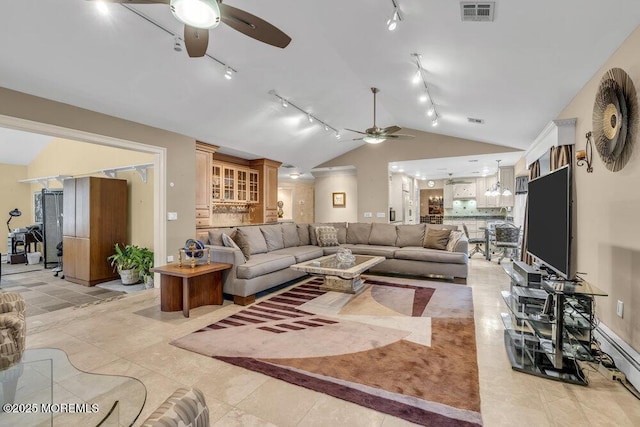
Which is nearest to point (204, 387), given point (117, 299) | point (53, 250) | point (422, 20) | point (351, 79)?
point (117, 299)

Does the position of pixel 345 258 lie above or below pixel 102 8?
below

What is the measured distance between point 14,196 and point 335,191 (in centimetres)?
878

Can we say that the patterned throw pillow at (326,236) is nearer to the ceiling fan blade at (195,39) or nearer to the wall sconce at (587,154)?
the wall sconce at (587,154)

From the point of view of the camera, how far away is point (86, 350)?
8.74ft

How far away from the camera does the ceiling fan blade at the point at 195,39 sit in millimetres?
2154

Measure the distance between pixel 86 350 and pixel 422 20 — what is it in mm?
4328

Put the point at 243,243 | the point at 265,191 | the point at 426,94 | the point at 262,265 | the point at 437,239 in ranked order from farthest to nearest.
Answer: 1. the point at 265,191
2. the point at 437,239
3. the point at 426,94
4. the point at 243,243
5. the point at 262,265

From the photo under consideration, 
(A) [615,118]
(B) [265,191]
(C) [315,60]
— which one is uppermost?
(C) [315,60]

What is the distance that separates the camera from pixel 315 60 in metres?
4.10

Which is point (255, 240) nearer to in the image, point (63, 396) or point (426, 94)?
point (63, 396)

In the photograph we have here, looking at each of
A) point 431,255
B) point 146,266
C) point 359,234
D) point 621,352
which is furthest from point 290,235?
point 621,352

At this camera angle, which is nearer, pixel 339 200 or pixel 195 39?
pixel 195 39

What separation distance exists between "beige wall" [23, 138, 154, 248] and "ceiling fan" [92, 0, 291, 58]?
3603 mm

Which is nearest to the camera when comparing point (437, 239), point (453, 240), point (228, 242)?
point (228, 242)
